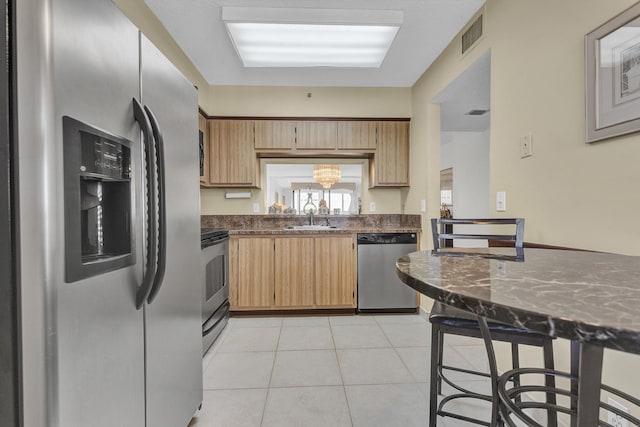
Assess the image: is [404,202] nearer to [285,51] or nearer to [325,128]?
[325,128]

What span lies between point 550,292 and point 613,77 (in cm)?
118

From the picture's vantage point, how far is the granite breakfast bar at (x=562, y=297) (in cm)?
40

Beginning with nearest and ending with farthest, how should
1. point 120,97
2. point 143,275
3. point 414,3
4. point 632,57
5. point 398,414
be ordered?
point 120,97 → point 143,275 → point 632,57 → point 398,414 → point 414,3

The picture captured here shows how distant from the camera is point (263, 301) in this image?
9.73ft

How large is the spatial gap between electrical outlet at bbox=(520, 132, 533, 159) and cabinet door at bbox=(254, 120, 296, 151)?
7.09 ft

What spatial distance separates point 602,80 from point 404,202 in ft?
7.78

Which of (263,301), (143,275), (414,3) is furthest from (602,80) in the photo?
(263,301)

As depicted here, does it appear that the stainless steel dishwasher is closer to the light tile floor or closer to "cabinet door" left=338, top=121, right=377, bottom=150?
the light tile floor

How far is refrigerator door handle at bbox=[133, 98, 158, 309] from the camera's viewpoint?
94 centimetres

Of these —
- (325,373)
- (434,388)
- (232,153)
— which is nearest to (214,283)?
(325,373)

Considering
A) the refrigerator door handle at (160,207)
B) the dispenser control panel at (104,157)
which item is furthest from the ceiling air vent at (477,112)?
→ the dispenser control panel at (104,157)

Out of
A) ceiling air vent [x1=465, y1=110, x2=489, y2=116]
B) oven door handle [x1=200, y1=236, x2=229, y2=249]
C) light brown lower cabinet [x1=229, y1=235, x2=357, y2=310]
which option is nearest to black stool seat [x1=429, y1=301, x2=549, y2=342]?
oven door handle [x1=200, y1=236, x2=229, y2=249]

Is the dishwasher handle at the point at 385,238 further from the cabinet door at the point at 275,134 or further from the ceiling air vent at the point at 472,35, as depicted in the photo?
the ceiling air vent at the point at 472,35

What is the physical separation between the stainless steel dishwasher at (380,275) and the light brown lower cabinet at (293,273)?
0.32ft
